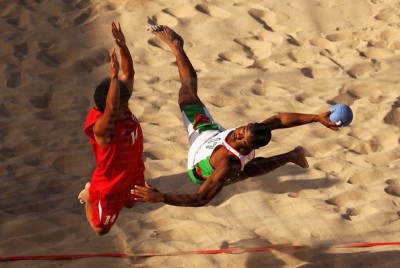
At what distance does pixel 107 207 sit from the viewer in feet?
14.9

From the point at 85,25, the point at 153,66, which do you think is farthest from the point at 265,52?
the point at 85,25

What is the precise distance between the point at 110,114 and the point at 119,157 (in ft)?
1.23

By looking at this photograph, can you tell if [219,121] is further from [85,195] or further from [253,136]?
[253,136]

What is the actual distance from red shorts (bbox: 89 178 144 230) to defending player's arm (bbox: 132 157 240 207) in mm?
342

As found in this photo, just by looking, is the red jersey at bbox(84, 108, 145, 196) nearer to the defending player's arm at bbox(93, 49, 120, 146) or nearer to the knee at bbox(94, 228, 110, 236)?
the defending player's arm at bbox(93, 49, 120, 146)

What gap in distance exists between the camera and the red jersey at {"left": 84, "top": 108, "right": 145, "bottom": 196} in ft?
14.2

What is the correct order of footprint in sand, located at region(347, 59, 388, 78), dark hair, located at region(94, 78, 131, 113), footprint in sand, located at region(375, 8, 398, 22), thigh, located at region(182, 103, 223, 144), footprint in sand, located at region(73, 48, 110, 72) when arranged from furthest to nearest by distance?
footprint in sand, located at region(375, 8, 398, 22)
footprint in sand, located at region(73, 48, 110, 72)
footprint in sand, located at region(347, 59, 388, 78)
thigh, located at region(182, 103, 223, 144)
dark hair, located at region(94, 78, 131, 113)

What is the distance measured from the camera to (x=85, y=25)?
23.6 feet

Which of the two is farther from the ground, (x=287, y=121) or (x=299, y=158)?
(x=287, y=121)

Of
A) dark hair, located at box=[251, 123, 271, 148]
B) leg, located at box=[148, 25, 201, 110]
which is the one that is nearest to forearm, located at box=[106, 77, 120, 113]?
dark hair, located at box=[251, 123, 271, 148]

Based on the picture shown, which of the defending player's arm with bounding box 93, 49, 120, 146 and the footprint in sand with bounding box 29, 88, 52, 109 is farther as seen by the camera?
the footprint in sand with bounding box 29, 88, 52, 109

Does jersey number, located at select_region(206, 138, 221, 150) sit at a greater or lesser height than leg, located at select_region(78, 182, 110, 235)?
greater

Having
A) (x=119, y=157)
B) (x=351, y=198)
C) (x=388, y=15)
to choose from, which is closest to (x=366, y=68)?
(x=388, y=15)

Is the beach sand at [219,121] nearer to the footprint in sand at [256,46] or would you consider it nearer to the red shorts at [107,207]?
the footprint in sand at [256,46]
